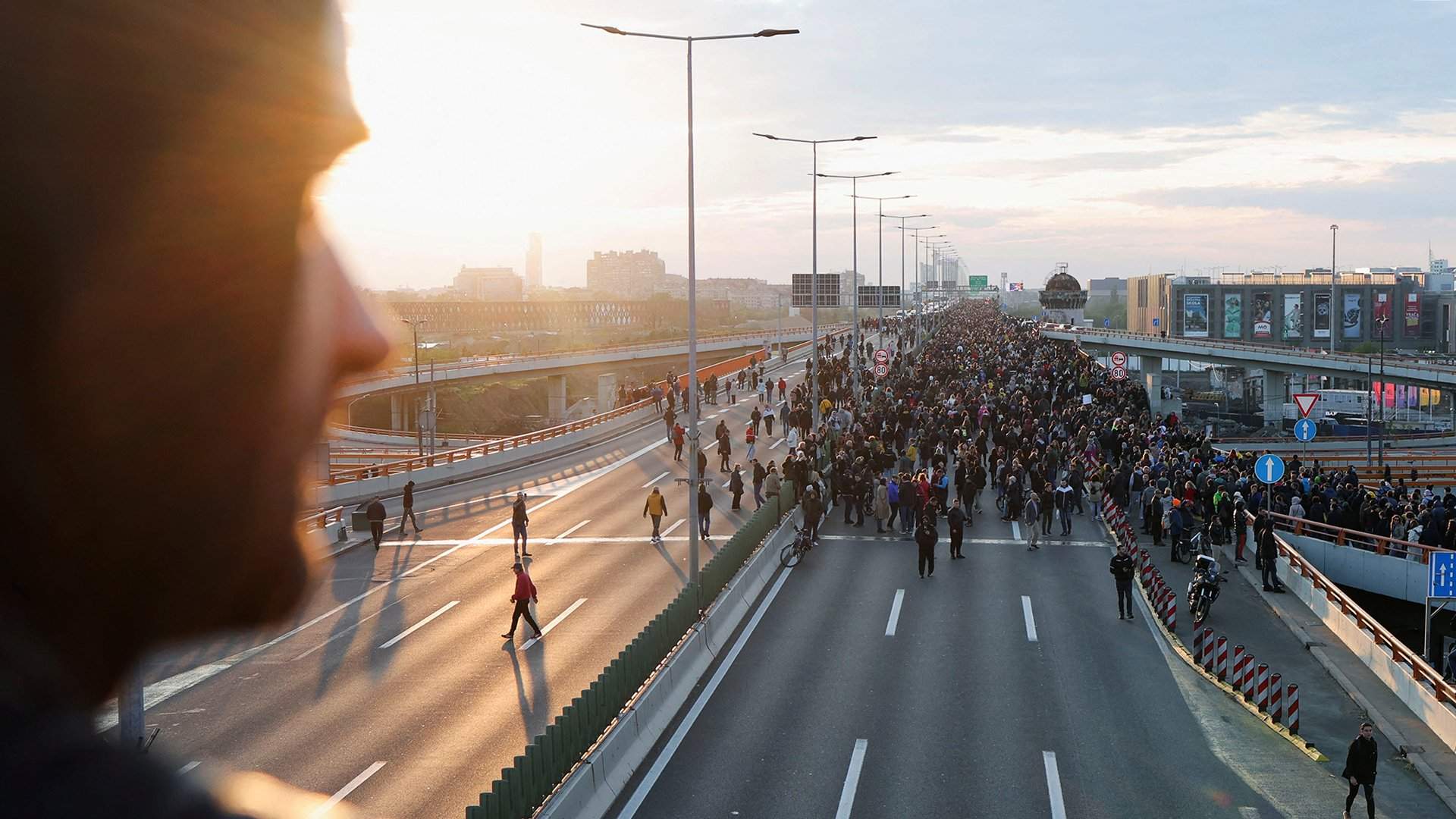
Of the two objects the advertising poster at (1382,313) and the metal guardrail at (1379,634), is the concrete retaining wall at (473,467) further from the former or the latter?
the advertising poster at (1382,313)

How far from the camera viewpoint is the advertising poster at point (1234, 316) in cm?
15888

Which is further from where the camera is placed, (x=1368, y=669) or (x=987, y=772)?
(x=1368, y=669)

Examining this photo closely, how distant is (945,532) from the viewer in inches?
1406

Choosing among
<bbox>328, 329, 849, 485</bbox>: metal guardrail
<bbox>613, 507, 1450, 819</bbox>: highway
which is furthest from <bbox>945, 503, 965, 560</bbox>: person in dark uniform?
<bbox>328, 329, 849, 485</bbox>: metal guardrail

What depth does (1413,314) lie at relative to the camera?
153125mm

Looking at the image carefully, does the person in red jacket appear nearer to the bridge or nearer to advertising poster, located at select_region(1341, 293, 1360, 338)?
the bridge

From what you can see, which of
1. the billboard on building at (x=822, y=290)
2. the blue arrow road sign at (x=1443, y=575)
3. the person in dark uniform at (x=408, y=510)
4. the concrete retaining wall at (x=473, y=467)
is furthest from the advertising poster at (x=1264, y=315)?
the blue arrow road sign at (x=1443, y=575)

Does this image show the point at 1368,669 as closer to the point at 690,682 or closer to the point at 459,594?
the point at 690,682

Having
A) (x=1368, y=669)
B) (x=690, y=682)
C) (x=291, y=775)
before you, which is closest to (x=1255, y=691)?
(x=1368, y=669)

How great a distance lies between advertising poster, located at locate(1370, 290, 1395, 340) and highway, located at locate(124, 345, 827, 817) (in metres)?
136

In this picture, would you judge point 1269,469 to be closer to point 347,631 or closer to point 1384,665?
point 1384,665

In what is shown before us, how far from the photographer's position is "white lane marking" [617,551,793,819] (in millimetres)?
17172

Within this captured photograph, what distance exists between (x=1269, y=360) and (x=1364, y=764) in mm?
91824

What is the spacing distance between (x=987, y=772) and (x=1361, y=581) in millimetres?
21557
